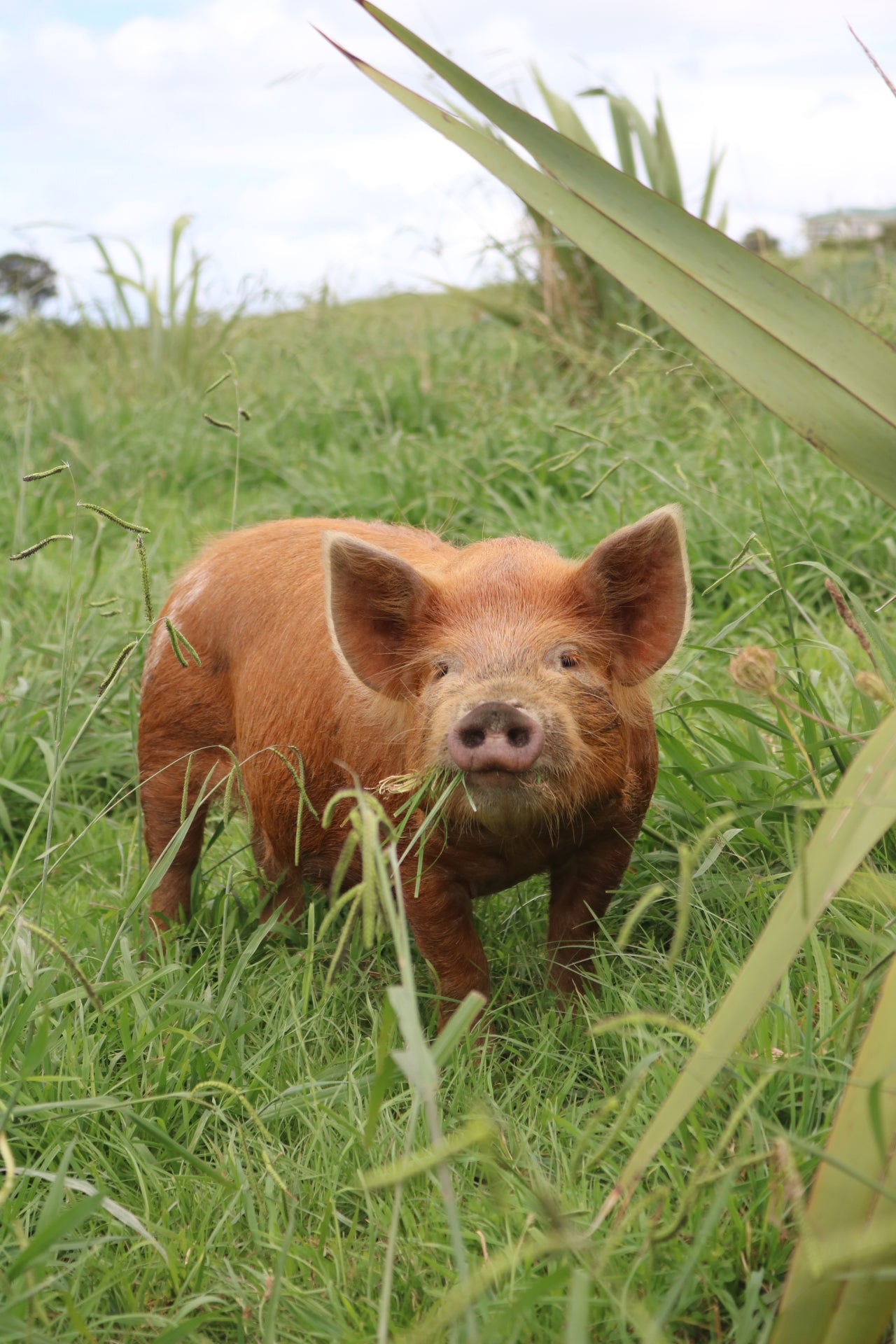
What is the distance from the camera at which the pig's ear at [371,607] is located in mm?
2496

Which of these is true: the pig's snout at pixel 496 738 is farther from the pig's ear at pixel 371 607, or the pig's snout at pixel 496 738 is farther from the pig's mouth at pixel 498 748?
the pig's ear at pixel 371 607

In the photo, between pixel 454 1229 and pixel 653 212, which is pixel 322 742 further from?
pixel 454 1229

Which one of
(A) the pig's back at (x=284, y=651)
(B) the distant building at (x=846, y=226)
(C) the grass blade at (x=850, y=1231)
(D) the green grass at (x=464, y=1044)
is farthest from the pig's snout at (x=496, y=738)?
(B) the distant building at (x=846, y=226)

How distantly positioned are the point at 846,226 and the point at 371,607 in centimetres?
630

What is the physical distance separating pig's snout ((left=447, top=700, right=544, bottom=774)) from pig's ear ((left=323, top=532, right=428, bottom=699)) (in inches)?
18.2

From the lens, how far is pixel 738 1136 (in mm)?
2029

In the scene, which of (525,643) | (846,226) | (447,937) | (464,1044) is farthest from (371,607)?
(846,226)

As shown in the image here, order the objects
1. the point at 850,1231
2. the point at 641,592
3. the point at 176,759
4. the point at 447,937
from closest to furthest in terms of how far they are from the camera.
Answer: the point at 850,1231 < the point at 641,592 < the point at 447,937 < the point at 176,759

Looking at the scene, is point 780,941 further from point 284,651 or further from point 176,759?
point 176,759

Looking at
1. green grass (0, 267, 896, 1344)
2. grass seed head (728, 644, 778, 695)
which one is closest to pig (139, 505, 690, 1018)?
green grass (0, 267, 896, 1344)

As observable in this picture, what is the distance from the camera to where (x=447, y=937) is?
105 inches

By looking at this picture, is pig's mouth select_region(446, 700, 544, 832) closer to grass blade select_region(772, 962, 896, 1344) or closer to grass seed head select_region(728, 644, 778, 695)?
grass seed head select_region(728, 644, 778, 695)

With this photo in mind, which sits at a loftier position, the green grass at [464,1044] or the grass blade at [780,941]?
the grass blade at [780,941]

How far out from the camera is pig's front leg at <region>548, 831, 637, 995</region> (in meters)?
2.75
